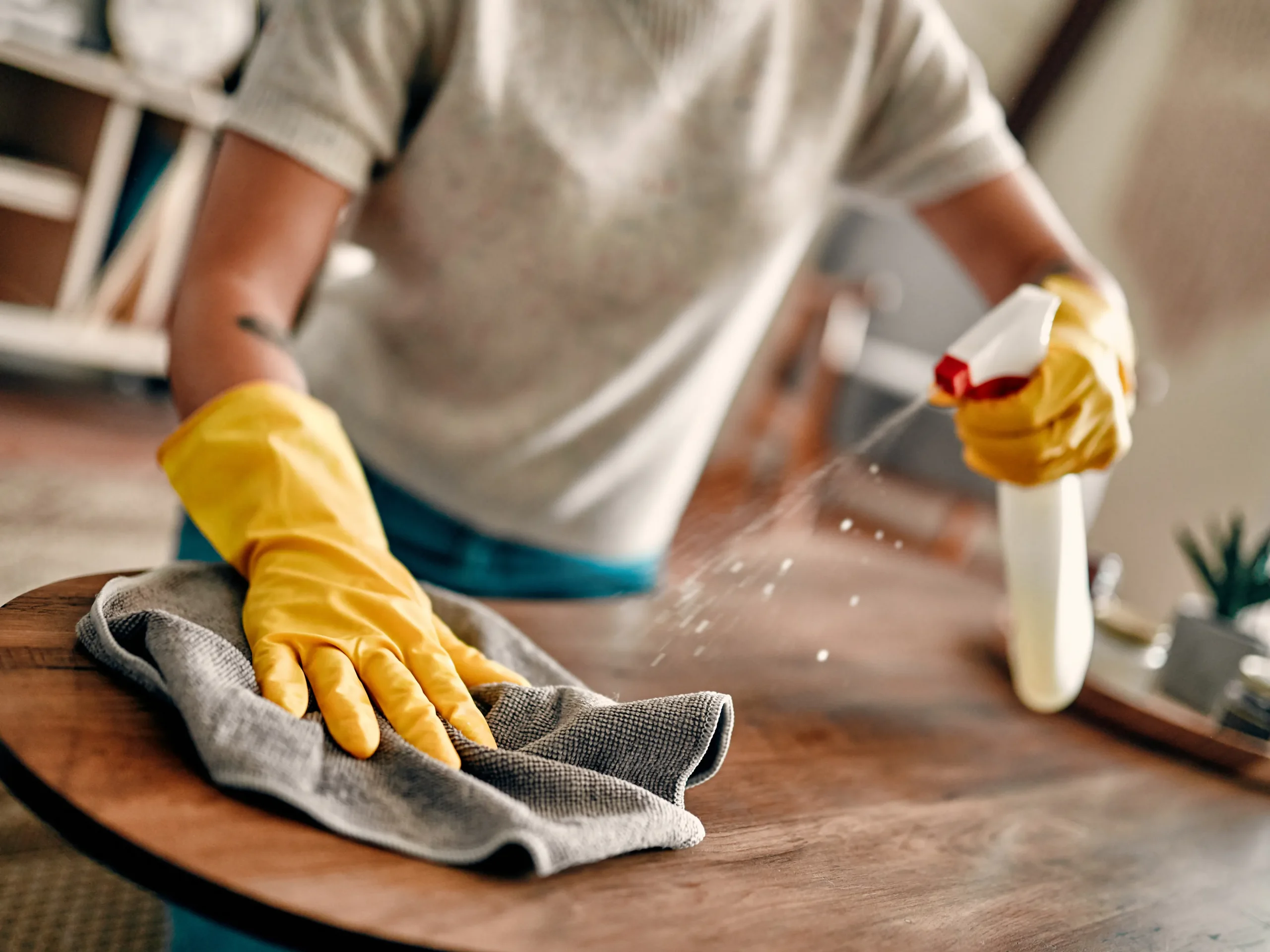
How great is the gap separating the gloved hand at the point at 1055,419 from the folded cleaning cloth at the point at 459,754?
373 millimetres

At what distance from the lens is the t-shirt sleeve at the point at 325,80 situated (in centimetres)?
76

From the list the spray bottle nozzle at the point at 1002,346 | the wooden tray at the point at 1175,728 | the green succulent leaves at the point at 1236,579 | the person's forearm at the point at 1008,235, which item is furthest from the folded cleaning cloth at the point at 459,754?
the green succulent leaves at the point at 1236,579

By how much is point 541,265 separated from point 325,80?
0.82 ft

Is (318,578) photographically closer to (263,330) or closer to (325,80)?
(263,330)

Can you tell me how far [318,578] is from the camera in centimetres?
59

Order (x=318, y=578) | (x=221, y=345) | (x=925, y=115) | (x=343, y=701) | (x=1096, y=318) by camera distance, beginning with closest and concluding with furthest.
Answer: (x=343, y=701) < (x=318, y=578) < (x=221, y=345) < (x=1096, y=318) < (x=925, y=115)

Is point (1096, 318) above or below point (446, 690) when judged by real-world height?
above

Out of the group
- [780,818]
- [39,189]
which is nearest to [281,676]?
[780,818]

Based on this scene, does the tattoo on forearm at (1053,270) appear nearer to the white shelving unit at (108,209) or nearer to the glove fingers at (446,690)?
the glove fingers at (446,690)

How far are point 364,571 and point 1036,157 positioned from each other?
3.76 m

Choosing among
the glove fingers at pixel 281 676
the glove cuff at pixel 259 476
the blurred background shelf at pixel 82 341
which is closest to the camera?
the glove fingers at pixel 281 676

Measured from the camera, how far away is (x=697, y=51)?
37.2 inches

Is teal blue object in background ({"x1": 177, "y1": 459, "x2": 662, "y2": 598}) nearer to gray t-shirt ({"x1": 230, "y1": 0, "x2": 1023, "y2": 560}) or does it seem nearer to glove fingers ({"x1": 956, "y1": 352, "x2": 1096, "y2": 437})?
gray t-shirt ({"x1": 230, "y1": 0, "x2": 1023, "y2": 560})

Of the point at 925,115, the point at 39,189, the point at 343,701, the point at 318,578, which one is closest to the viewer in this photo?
the point at 343,701
